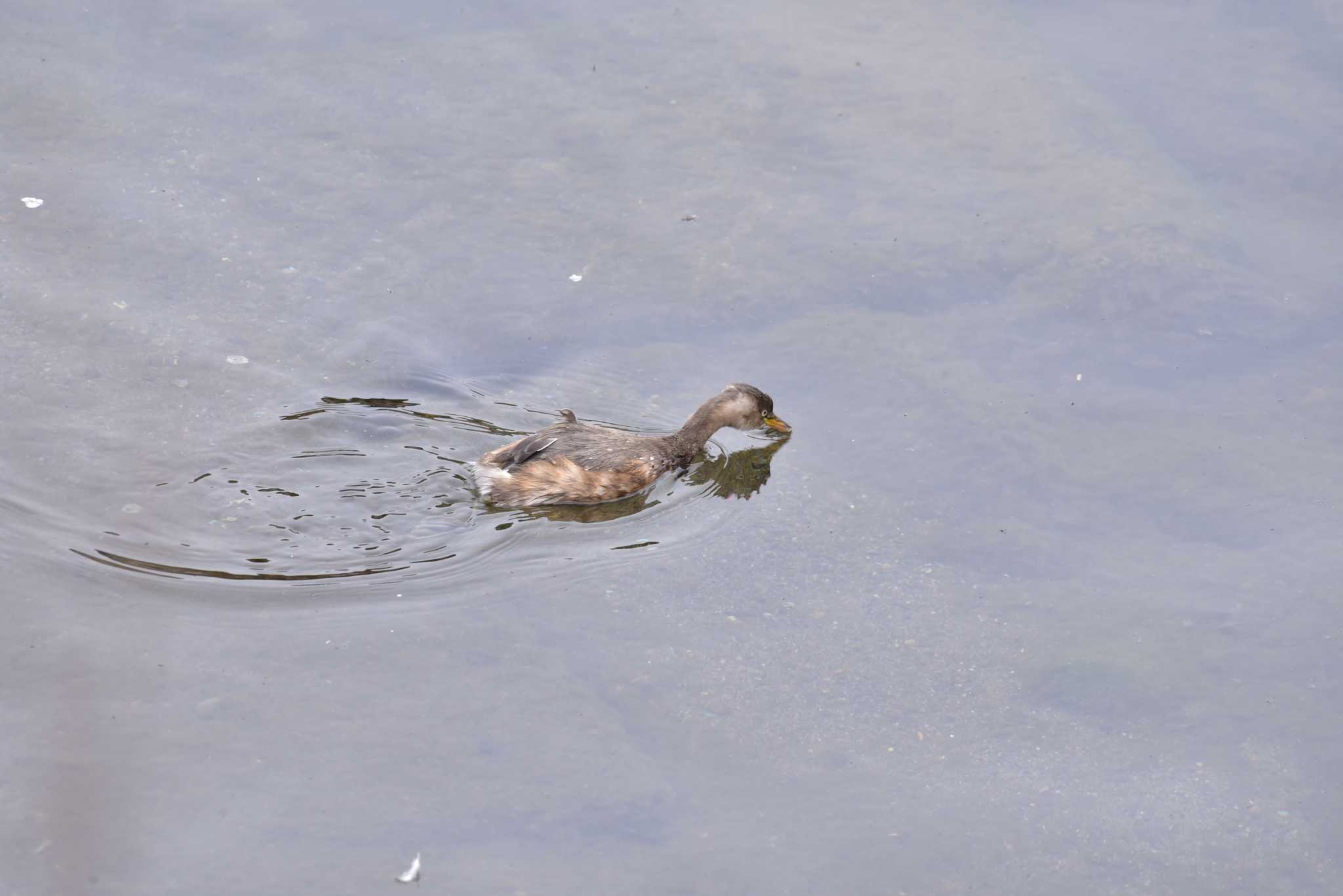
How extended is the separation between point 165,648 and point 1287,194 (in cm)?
793

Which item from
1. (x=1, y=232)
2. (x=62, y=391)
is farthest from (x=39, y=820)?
(x=1, y=232)

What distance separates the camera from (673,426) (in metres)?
8.97

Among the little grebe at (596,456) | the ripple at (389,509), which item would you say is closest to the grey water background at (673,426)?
the ripple at (389,509)

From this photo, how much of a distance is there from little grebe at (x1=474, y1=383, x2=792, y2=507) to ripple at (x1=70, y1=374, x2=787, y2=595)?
93mm

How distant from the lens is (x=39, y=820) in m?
5.96

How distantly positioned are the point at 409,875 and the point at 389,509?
105 inches

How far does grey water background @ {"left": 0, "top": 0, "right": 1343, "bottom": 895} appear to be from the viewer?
625 centimetres

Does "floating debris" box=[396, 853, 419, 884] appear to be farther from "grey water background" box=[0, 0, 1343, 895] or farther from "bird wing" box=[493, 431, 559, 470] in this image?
"bird wing" box=[493, 431, 559, 470]

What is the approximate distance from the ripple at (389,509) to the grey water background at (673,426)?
0.03 metres

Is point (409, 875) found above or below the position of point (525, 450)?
below

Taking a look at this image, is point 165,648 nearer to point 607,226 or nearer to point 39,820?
point 39,820

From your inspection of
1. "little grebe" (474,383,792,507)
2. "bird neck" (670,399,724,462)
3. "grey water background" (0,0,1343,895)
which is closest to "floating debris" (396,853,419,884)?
"grey water background" (0,0,1343,895)

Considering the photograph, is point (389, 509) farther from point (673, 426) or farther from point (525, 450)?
point (673, 426)

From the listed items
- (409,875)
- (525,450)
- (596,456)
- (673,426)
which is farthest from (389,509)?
(409,875)
